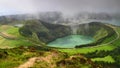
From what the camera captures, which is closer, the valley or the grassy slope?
the valley

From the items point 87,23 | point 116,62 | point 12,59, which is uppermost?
point 12,59

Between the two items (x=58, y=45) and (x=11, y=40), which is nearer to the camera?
(x=58, y=45)

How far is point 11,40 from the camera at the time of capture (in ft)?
307

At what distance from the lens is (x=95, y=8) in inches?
5669

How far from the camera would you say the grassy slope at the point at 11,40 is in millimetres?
86625

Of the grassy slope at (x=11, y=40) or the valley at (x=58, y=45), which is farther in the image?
the grassy slope at (x=11, y=40)

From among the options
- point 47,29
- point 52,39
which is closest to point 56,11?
point 47,29

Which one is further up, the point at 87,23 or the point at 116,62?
the point at 116,62

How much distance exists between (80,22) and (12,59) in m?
88.1

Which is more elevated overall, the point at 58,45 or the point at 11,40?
the point at 11,40

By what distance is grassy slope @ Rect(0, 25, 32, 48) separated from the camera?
8662 cm

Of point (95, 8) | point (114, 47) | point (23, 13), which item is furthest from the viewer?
point (95, 8)

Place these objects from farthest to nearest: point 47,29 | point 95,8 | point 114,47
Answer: point 95,8 < point 47,29 < point 114,47

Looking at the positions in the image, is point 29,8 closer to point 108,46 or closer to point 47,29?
point 47,29
